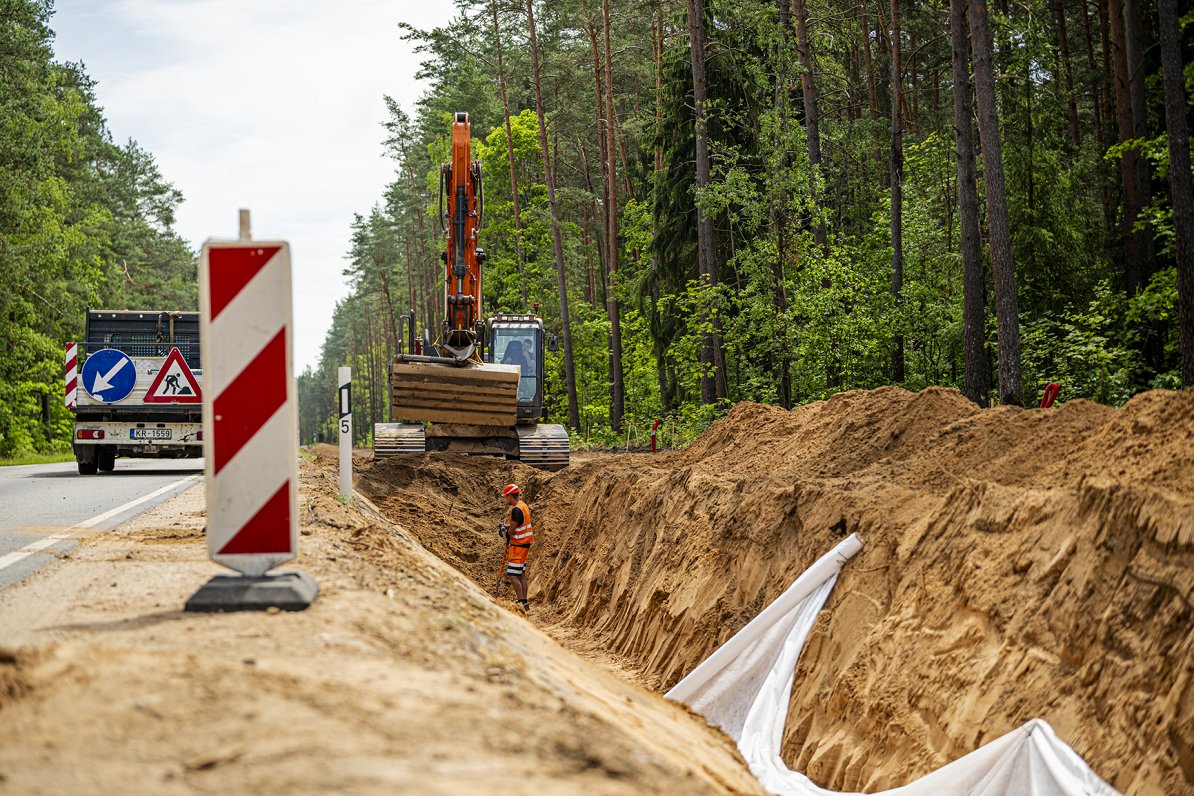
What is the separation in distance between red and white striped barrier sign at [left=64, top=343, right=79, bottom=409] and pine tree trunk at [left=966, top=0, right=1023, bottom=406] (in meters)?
15.5

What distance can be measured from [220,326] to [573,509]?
42.5ft

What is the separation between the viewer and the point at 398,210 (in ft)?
227

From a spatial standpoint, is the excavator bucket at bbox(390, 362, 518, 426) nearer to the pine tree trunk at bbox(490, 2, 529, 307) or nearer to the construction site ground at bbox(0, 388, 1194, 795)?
the construction site ground at bbox(0, 388, 1194, 795)

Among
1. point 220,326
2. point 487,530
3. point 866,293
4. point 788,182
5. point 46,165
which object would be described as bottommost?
point 487,530

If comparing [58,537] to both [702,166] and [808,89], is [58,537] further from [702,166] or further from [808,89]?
[808,89]

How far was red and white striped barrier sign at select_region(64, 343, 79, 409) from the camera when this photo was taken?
1819 cm

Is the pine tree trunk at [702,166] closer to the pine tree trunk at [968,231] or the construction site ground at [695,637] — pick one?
the pine tree trunk at [968,231]

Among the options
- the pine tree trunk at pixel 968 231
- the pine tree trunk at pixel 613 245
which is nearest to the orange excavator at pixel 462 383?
the pine tree trunk at pixel 968 231

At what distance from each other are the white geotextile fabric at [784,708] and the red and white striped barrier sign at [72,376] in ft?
44.5

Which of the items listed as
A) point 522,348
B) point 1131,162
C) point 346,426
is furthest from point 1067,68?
point 346,426

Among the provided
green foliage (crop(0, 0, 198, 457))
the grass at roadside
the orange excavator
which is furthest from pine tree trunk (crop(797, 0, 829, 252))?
green foliage (crop(0, 0, 198, 457))

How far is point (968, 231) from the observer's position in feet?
61.8

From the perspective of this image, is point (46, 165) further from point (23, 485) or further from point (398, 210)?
point (398, 210)

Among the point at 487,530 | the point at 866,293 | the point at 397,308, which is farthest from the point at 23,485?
the point at 397,308
